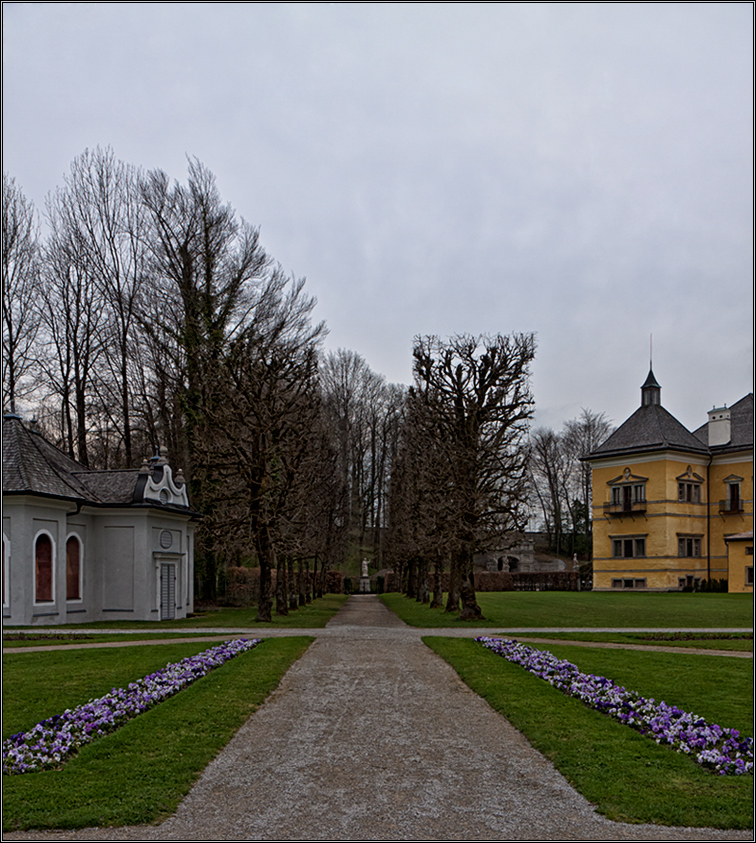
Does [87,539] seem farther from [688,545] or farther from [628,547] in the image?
[688,545]

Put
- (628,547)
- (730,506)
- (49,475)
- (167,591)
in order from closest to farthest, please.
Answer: (49,475)
(167,591)
(730,506)
(628,547)

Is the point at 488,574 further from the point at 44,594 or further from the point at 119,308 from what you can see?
the point at 44,594

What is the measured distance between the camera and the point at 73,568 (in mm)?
26859

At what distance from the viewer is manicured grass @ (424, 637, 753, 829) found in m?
6.44

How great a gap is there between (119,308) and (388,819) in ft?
110

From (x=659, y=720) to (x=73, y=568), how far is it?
74.1 ft

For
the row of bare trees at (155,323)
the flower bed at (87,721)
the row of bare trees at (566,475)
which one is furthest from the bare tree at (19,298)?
the row of bare trees at (566,475)

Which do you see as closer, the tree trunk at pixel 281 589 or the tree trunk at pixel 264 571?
the tree trunk at pixel 264 571

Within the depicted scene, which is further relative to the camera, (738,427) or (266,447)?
(738,427)

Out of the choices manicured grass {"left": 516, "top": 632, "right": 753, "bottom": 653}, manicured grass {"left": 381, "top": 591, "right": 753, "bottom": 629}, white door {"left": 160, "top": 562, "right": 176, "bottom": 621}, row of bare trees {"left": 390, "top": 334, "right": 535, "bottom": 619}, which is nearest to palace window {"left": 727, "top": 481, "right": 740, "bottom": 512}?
manicured grass {"left": 381, "top": 591, "right": 753, "bottom": 629}

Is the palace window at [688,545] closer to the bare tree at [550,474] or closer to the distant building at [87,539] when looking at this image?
the bare tree at [550,474]

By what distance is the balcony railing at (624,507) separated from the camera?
50031 millimetres

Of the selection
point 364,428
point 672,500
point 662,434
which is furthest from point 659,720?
point 364,428

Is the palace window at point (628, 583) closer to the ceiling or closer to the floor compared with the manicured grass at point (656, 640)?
closer to the floor
